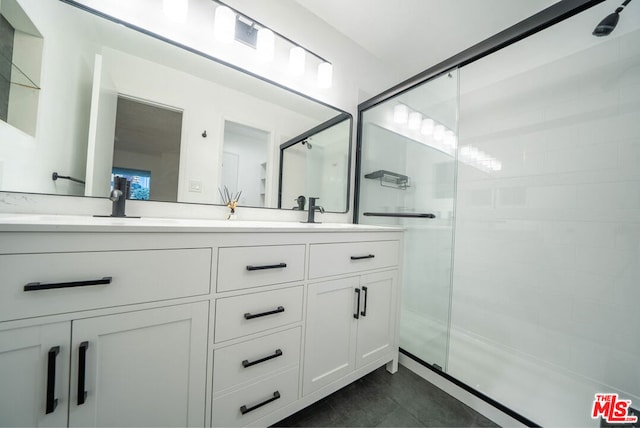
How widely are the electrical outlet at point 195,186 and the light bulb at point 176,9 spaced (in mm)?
783

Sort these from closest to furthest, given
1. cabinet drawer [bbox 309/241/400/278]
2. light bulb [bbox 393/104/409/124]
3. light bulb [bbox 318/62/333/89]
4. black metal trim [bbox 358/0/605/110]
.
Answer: black metal trim [bbox 358/0/605/110] < cabinet drawer [bbox 309/241/400/278] < light bulb [bbox 318/62/333/89] < light bulb [bbox 393/104/409/124]

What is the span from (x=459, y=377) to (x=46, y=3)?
2640 millimetres

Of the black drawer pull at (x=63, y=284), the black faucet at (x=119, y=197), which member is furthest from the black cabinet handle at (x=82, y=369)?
the black faucet at (x=119, y=197)

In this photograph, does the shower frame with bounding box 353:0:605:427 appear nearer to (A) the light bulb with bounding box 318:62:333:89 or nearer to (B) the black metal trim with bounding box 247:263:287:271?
(A) the light bulb with bounding box 318:62:333:89

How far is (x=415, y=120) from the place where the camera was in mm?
1664

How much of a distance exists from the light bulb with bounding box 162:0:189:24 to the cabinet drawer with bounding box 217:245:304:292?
117cm

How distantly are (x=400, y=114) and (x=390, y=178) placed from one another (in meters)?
0.50

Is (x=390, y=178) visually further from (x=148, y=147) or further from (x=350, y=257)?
(x=148, y=147)

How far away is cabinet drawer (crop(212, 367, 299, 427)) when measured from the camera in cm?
78

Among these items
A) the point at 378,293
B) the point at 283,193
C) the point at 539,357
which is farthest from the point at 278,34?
the point at 539,357

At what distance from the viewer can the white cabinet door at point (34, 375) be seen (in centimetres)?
52

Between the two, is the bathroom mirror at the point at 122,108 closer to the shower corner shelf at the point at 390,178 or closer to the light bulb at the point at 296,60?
the light bulb at the point at 296,60

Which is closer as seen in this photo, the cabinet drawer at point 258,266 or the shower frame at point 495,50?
the cabinet drawer at point 258,266

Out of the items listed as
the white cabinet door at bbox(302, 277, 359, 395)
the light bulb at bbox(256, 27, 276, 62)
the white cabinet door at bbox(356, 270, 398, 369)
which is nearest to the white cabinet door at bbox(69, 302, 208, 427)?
the white cabinet door at bbox(302, 277, 359, 395)
